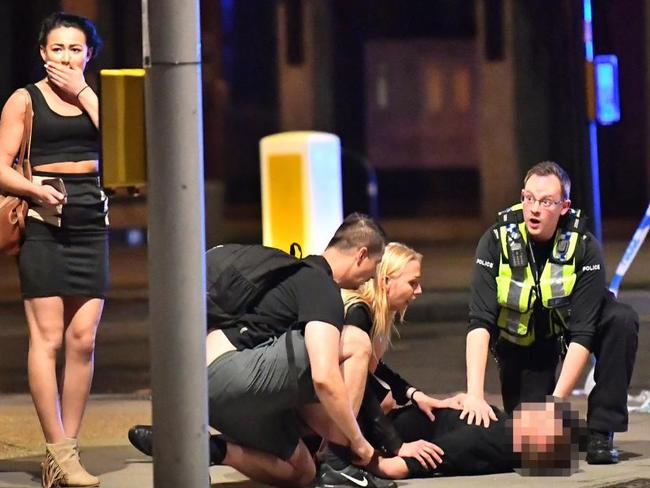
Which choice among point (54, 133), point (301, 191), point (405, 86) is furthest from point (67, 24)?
point (405, 86)

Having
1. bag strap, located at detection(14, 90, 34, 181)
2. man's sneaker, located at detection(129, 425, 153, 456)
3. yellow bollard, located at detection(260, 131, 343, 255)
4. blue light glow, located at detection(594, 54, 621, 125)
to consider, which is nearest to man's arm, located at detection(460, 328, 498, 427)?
man's sneaker, located at detection(129, 425, 153, 456)

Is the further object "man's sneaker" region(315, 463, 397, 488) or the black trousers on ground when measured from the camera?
the black trousers on ground

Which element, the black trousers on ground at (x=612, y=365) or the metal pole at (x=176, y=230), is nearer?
the metal pole at (x=176, y=230)

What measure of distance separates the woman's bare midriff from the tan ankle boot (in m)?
1.05

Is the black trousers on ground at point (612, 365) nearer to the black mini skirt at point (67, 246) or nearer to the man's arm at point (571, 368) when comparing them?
the man's arm at point (571, 368)

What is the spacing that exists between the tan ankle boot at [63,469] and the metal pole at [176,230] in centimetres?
126

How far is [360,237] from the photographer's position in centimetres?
666

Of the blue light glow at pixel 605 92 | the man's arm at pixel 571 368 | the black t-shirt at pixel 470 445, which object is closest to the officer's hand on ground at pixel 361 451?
the black t-shirt at pixel 470 445

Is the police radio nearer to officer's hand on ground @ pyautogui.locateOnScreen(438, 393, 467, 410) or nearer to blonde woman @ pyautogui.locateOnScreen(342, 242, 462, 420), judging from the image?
blonde woman @ pyautogui.locateOnScreen(342, 242, 462, 420)

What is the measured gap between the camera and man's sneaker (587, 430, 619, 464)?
23.5 ft

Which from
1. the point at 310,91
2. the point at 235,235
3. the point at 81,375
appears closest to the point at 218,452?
the point at 81,375

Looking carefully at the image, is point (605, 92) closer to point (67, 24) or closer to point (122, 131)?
point (67, 24)

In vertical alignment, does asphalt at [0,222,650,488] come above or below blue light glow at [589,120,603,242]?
below

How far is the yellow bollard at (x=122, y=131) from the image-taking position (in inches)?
222
